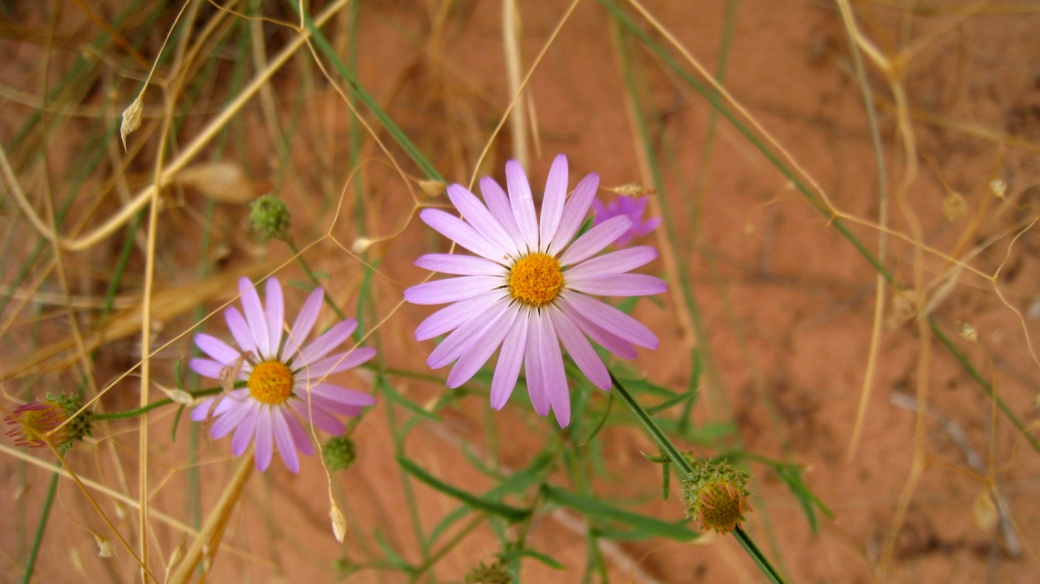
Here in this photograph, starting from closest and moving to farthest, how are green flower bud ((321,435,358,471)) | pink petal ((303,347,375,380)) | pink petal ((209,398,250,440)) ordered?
pink petal ((303,347,375,380)) < pink petal ((209,398,250,440)) < green flower bud ((321,435,358,471))

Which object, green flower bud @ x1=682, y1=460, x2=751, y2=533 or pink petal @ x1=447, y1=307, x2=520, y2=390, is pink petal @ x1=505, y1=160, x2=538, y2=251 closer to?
pink petal @ x1=447, y1=307, x2=520, y2=390

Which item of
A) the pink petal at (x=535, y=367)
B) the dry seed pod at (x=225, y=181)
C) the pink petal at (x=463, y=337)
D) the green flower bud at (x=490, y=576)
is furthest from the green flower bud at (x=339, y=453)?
the dry seed pod at (x=225, y=181)

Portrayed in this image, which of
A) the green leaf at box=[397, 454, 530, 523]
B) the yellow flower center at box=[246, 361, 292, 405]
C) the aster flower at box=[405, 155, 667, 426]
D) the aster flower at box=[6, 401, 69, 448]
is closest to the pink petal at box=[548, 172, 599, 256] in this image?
the aster flower at box=[405, 155, 667, 426]

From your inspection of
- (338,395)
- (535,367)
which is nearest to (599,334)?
(535,367)

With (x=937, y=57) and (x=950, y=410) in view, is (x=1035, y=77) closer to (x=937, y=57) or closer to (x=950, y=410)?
(x=937, y=57)

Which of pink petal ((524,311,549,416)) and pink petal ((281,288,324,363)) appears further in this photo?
pink petal ((281,288,324,363))

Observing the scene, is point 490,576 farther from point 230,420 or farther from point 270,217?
point 270,217

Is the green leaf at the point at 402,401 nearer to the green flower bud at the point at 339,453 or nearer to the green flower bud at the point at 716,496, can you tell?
the green flower bud at the point at 339,453

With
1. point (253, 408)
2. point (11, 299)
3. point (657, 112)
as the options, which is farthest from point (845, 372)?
point (11, 299)
